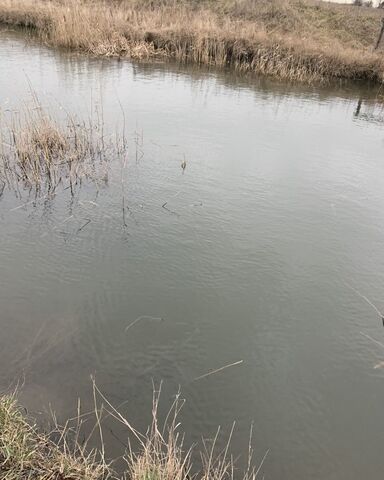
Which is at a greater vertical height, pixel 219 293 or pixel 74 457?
pixel 74 457

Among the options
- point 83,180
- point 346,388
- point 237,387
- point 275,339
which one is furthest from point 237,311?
point 83,180

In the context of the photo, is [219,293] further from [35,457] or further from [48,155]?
[48,155]

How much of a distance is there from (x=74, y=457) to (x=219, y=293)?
1.87m

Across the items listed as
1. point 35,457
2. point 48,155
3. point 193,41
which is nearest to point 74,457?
point 35,457

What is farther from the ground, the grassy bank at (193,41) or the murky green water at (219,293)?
the grassy bank at (193,41)

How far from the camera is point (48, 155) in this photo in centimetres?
547

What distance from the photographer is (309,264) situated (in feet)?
13.9

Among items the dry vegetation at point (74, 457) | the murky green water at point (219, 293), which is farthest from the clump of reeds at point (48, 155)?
the dry vegetation at point (74, 457)

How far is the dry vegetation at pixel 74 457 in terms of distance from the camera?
200 cm

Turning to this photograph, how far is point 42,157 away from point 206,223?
7.85 feet

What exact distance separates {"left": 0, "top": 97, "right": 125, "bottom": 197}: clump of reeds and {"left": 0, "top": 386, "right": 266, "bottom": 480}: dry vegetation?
3272 mm

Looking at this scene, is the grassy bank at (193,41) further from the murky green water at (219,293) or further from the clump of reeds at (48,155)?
the clump of reeds at (48,155)

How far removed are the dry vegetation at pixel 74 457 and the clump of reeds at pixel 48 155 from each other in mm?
3272

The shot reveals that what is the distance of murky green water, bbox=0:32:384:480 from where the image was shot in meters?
2.69
